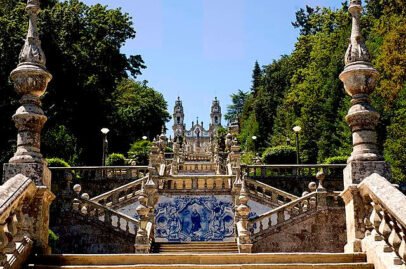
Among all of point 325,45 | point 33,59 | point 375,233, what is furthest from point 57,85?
point 375,233

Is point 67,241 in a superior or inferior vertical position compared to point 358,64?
inferior

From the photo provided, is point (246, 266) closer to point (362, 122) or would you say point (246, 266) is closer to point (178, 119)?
point (362, 122)

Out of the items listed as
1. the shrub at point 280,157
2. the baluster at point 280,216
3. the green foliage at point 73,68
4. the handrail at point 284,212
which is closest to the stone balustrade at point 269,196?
the handrail at point 284,212

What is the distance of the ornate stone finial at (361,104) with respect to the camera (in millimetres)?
8883

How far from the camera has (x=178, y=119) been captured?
125125 millimetres

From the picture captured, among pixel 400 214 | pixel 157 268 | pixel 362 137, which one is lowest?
pixel 157 268

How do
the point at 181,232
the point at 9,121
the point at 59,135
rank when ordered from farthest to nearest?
the point at 59,135 < the point at 9,121 < the point at 181,232

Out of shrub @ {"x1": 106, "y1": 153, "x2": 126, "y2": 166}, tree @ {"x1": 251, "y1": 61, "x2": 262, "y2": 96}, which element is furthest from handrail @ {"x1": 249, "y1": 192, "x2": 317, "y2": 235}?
tree @ {"x1": 251, "y1": 61, "x2": 262, "y2": 96}

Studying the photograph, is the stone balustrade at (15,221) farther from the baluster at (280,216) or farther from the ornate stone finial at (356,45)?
the baluster at (280,216)

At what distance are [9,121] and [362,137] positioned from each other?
24206 millimetres

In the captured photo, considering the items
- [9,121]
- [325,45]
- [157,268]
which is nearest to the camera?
[157,268]

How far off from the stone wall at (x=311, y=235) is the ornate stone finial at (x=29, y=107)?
11.8 meters

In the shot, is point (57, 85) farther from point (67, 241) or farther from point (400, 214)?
point (400, 214)

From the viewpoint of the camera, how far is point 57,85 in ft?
113
